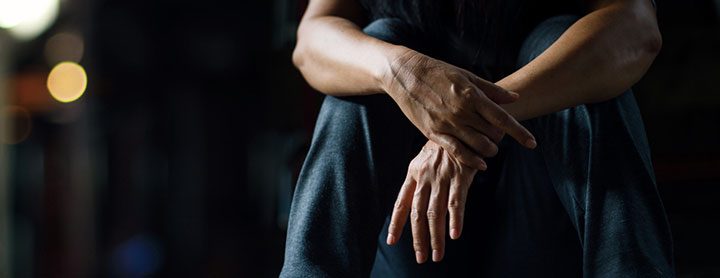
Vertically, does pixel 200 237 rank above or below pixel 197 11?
below

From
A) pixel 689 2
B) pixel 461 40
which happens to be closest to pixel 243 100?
pixel 689 2

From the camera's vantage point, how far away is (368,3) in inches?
34.9

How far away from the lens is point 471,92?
2.21 feet

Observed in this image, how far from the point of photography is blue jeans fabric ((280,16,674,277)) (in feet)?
2.18

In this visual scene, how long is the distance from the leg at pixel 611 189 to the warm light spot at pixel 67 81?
3094mm

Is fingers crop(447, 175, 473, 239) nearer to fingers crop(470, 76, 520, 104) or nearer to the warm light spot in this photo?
fingers crop(470, 76, 520, 104)

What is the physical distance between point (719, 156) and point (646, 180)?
50 centimetres

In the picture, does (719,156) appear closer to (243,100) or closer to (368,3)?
(368,3)

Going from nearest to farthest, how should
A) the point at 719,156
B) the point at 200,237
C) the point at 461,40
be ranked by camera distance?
the point at 461,40 < the point at 719,156 < the point at 200,237

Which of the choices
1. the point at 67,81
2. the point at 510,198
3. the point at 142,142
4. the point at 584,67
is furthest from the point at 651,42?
the point at 67,81

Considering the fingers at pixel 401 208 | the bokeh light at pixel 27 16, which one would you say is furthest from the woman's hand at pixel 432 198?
the bokeh light at pixel 27 16

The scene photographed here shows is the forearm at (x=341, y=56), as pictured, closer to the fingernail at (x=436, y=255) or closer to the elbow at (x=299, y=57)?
the elbow at (x=299, y=57)

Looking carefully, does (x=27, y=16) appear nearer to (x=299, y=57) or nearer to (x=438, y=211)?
(x=299, y=57)

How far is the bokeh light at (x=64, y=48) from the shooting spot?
141 inches
